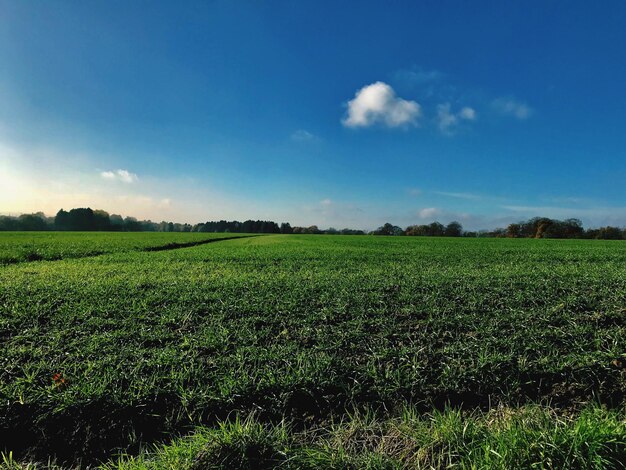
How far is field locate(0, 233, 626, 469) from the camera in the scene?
7.52 feet

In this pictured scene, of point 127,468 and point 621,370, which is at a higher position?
point 621,370

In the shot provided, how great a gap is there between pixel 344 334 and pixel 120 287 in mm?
5146

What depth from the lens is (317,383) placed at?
10.2 feet

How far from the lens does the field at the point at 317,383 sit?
2291 millimetres

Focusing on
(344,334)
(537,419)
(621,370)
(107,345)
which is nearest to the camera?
(537,419)

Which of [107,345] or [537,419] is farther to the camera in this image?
[107,345]

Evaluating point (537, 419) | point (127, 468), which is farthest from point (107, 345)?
point (537, 419)

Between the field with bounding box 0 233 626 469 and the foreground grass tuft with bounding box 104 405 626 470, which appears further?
the field with bounding box 0 233 626 469

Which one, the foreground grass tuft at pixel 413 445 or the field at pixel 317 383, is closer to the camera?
the foreground grass tuft at pixel 413 445

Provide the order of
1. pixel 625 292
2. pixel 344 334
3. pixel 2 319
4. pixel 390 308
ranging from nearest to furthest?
pixel 344 334, pixel 2 319, pixel 390 308, pixel 625 292

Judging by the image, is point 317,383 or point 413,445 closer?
point 413,445

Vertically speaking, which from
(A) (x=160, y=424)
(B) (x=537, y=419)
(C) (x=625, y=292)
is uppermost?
(C) (x=625, y=292)

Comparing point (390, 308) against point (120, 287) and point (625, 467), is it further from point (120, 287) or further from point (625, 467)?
point (120, 287)

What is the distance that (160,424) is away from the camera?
9.05 ft
